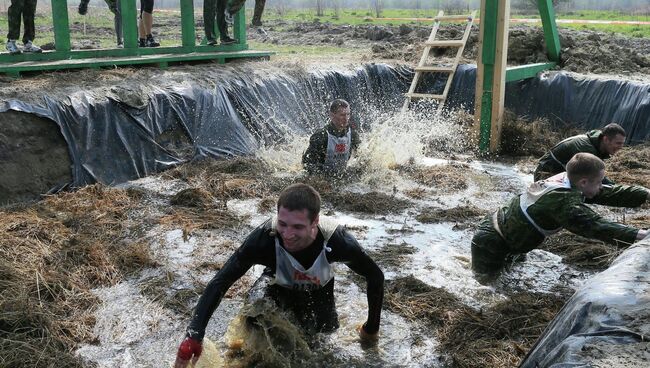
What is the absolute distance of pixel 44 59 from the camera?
8.87 m

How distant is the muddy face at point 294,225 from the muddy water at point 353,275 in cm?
100

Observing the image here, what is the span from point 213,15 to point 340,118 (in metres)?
4.77

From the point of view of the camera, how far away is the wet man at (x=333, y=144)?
7.48 m

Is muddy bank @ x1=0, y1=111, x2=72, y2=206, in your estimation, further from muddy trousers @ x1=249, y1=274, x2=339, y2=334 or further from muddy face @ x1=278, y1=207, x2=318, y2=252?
muddy face @ x1=278, y1=207, x2=318, y2=252

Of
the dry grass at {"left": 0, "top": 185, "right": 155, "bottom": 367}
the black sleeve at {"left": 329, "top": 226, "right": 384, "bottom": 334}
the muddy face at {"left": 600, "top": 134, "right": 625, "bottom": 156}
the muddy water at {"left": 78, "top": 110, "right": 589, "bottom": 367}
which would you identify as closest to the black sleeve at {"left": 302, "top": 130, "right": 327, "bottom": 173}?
the muddy water at {"left": 78, "top": 110, "right": 589, "bottom": 367}

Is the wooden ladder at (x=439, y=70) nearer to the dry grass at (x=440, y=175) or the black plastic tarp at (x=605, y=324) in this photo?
the dry grass at (x=440, y=175)

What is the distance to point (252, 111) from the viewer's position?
9734mm

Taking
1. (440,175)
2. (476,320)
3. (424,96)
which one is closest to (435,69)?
(424,96)

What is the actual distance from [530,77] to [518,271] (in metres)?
7.25

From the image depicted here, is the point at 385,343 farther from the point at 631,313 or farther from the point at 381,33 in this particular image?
the point at 381,33

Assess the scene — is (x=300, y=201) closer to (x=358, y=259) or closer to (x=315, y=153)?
(x=358, y=259)

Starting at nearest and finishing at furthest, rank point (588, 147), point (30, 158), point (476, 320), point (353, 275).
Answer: point (476, 320), point (353, 275), point (588, 147), point (30, 158)

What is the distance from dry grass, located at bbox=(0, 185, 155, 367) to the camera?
12.5 feet

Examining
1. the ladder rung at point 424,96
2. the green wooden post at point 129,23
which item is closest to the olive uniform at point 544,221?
the ladder rung at point 424,96
